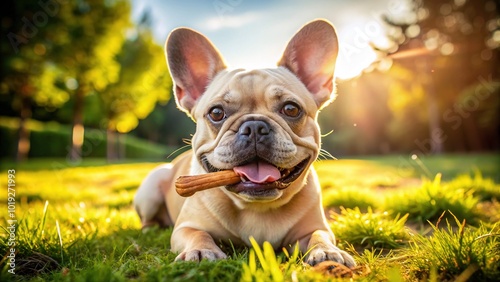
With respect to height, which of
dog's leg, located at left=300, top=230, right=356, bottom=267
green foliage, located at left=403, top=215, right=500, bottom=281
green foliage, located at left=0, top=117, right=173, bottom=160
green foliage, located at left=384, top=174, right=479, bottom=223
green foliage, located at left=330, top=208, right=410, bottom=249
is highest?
green foliage, located at left=403, top=215, right=500, bottom=281

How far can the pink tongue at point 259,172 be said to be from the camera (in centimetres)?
252

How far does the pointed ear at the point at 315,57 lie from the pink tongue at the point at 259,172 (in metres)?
1.07

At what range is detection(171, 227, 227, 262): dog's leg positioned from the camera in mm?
2266

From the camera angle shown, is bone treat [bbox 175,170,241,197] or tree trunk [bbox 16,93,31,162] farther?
tree trunk [bbox 16,93,31,162]

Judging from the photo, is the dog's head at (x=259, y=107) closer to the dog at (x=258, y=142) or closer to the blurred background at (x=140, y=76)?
the dog at (x=258, y=142)

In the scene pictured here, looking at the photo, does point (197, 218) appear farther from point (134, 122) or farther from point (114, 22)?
point (134, 122)

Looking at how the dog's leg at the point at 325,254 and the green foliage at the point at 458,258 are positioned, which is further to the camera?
the dog's leg at the point at 325,254

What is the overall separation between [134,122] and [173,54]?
19368mm

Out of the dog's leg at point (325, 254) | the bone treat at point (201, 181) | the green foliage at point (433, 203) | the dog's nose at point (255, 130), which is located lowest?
the green foliage at point (433, 203)

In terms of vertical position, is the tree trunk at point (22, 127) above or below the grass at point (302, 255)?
below

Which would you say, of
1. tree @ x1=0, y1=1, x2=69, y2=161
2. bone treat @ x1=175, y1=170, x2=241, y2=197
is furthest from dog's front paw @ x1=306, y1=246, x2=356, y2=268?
tree @ x1=0, y1=1, x2=69, y2=161

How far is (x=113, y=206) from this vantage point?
228 inches

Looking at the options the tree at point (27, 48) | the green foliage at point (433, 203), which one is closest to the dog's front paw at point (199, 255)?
the green foliage at point (433, 203)

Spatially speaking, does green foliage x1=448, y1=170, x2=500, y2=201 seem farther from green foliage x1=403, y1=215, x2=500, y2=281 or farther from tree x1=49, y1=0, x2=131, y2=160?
tree x1=49, y1=0, x2=131, y2=160
